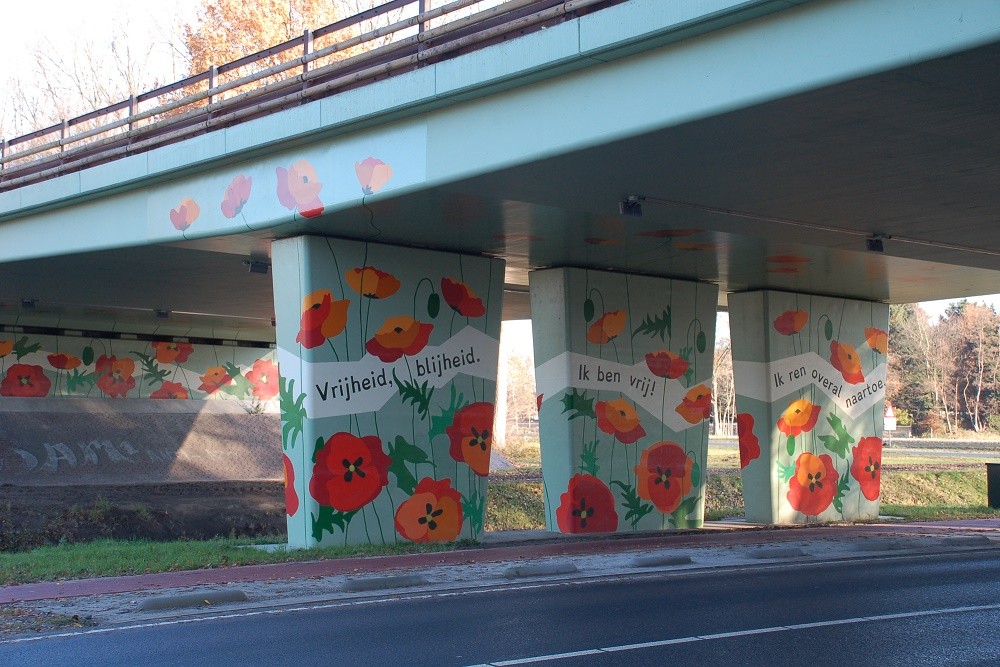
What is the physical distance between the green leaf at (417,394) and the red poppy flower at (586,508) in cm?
324

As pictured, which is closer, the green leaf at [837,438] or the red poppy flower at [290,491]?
the red poppy flower at [290,491]

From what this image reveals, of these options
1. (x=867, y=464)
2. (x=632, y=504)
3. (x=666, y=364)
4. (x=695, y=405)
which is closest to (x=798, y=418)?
(x=867, y=464)

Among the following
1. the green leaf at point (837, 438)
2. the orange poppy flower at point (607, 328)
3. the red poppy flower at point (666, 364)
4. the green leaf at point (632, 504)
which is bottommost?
the green leaf at point (632, 504)

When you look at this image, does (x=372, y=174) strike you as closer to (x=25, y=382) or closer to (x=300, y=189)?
(x=300, y=189)

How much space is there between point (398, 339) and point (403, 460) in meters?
1.80

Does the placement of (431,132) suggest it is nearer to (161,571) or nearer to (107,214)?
(161,571)

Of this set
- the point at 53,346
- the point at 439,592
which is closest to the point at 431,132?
the point at 439,592

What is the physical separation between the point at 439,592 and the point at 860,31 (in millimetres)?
6798

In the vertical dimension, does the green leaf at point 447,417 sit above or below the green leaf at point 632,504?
above

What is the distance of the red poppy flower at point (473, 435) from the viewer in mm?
16250

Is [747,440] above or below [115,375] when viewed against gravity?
below

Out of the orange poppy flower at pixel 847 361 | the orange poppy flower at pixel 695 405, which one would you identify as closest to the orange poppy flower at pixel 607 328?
the orange poppy flower at pixel 695 405

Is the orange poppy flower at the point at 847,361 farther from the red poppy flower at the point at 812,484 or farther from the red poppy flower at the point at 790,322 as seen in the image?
the red poppy flower at the point at 812,484

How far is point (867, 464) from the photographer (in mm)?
22844
